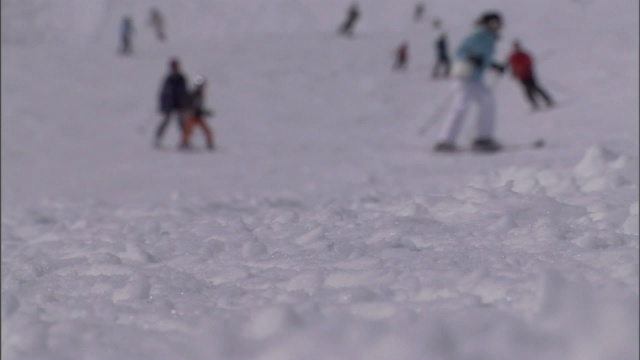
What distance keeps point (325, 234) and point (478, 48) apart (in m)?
5.56

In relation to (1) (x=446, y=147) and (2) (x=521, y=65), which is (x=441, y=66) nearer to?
(2) (x=521, y=65)

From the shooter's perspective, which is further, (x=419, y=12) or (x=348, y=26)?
(x=419, y=12)

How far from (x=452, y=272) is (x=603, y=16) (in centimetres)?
2014

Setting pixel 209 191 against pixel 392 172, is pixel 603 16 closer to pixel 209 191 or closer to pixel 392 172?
pixel 392 172

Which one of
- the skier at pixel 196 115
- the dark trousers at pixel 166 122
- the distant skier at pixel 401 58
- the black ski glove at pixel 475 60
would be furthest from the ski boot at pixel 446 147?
the distant skier at pixel 401 58

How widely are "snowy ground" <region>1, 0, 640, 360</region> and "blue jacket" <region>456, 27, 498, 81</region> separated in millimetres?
960

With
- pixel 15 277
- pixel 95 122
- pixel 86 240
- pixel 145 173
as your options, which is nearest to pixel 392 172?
pixel 145 173

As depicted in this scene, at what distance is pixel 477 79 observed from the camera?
830cm

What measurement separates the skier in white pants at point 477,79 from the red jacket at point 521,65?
4047 mm

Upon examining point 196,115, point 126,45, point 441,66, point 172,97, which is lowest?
point 196,115

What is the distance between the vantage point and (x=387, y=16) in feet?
103

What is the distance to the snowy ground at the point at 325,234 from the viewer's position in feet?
5.30

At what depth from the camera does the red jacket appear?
40.3ft

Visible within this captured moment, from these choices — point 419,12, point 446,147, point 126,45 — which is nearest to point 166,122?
point 446,147
